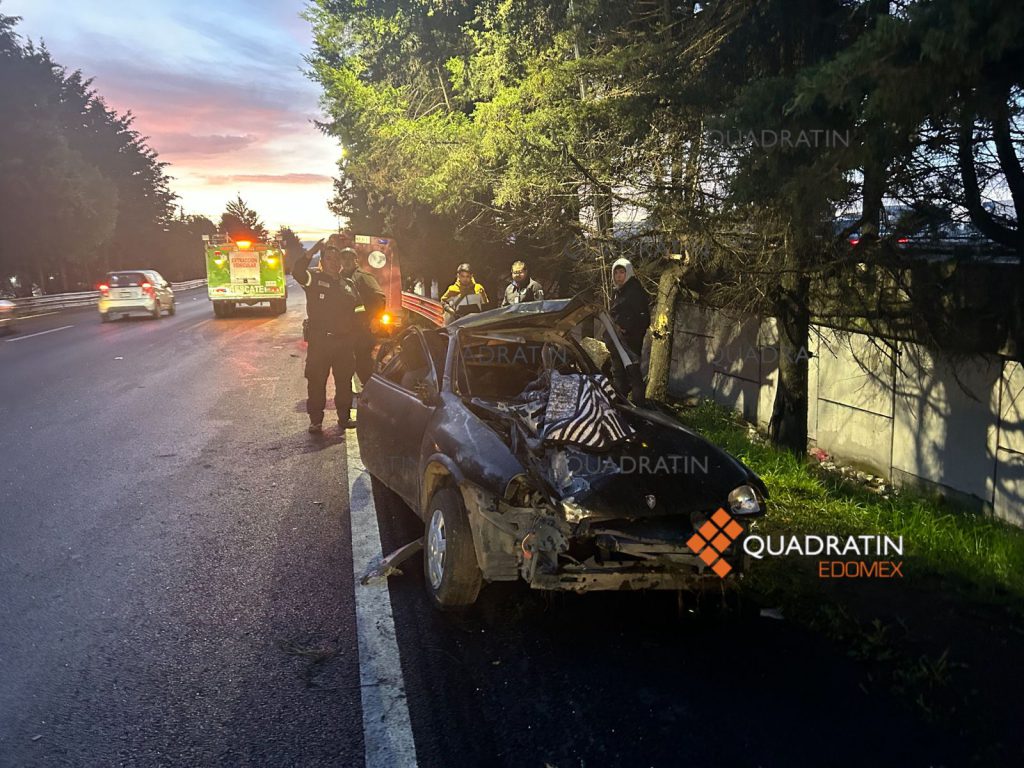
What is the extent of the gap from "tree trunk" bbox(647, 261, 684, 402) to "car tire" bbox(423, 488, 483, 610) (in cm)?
605

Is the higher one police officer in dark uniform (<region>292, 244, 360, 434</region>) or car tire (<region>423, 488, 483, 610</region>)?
police officer in dark uniform (<region>292, 244, 360, 434</region>)

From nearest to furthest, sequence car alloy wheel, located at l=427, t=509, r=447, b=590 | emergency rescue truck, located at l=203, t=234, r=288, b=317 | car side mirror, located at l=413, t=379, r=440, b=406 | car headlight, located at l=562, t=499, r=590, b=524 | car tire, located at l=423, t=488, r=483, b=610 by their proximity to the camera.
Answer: car headlight, located at l=562, t=499, r=590, b=524, car tire, located at l=423, t=488, r=483, b=610, car alloy wheel, located at l=427, t=509, r=447, b=590, car side mirror, located at l=413, t=379, r=440, b=406, emergency rescue truck, located at l=203, t=234, r=288, b=317

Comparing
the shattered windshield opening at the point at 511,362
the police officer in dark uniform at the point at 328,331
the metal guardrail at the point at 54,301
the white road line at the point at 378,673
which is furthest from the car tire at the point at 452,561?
the metal guardrail at the point at 54,301

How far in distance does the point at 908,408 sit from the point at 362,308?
5.71m

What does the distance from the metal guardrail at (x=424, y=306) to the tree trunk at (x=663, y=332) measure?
378 inches

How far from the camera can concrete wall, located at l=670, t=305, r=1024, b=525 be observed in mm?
6000

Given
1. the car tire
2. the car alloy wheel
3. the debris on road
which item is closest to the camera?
the car tire

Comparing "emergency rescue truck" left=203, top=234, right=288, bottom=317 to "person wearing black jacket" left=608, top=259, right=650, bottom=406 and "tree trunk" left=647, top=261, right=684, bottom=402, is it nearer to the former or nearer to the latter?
"tree trunk" left=647, top=261, right=684, bottom=402

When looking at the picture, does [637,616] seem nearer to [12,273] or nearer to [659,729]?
[659,729]

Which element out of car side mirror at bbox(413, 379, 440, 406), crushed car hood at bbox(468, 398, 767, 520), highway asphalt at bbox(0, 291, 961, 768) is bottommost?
highway asphalt at bbox(0, 291, 961, 768)

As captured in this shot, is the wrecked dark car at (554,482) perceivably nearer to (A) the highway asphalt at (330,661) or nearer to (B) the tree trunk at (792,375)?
(A) the highway asphalt at (330,661)

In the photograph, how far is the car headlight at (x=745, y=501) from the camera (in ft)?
13.7

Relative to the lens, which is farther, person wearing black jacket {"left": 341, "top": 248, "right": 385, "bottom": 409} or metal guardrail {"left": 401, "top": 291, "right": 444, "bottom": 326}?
metal guardrail {"left": 401, "top": 291, "right": 444, "bottom": 326}

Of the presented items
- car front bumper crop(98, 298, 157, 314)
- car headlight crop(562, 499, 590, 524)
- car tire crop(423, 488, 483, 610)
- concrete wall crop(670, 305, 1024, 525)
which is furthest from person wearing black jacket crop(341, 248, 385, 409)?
car front bumper crop(98, 298, 157, 314)
